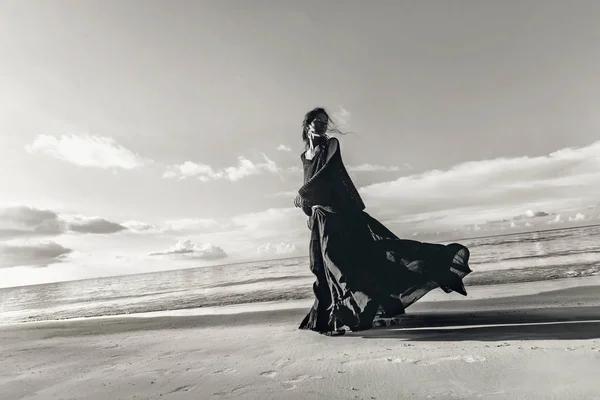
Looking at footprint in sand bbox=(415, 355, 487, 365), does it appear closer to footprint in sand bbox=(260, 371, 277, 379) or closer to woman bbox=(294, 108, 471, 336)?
woman bbox=(294, 108, 471, 336)

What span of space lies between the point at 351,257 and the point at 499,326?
2007 mm

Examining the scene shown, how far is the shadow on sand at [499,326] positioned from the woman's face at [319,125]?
290 cm

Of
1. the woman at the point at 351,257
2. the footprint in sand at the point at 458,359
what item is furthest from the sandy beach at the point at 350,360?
the woman at the point at 351,257

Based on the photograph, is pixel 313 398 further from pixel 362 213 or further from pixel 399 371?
pixel 362 213

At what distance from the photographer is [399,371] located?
307 centimetres

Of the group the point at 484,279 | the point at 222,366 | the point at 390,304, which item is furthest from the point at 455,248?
the point at 484,279

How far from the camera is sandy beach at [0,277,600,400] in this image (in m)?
2.70

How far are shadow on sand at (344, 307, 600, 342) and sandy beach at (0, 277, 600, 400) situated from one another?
14 millimetres

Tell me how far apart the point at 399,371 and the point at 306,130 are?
3579 millimetres

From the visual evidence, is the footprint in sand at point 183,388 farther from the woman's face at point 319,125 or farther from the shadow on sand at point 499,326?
the woman's face at point 319,125

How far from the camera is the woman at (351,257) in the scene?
446 centimetres

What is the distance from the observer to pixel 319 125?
17.3 ft

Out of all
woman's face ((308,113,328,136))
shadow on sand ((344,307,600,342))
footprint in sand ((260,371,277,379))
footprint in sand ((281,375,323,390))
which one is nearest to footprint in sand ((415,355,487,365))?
shadow on sand ((344,307,600,342))

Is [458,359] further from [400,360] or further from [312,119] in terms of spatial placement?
[312,119]
